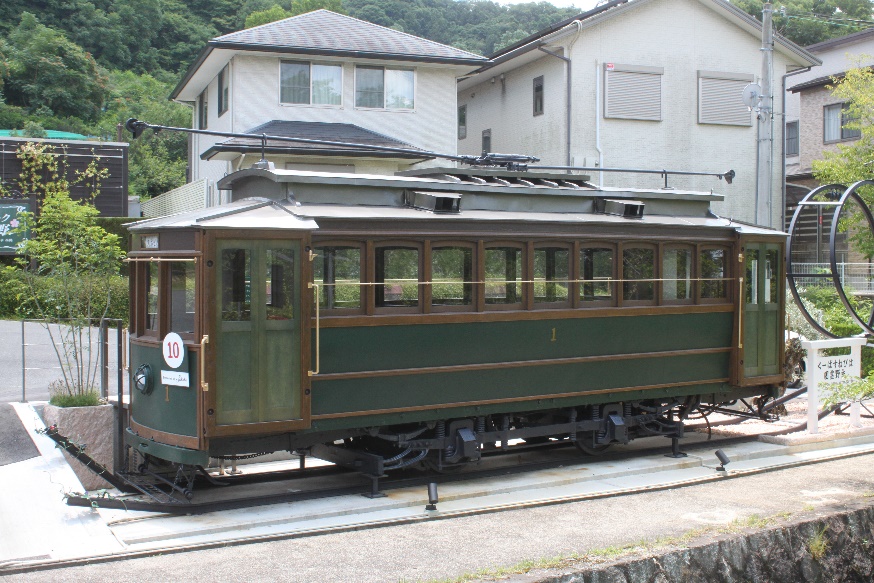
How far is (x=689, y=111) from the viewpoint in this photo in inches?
1070

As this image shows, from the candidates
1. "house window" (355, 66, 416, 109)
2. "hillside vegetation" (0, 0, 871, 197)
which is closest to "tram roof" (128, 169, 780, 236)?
"house window" (355, 66, 416, 109)

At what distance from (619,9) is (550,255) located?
17.2m

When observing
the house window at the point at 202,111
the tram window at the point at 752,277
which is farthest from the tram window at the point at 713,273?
the house window at the point at 202,111

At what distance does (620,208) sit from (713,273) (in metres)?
1.68

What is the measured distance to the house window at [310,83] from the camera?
24016mm

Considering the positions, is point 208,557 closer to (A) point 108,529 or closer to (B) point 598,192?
(A) point 108,529

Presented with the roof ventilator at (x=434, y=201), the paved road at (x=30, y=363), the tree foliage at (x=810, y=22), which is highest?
the tree foliage at (x=810, y=22)

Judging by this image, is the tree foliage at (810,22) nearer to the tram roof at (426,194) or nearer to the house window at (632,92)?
the house window at (632,92)

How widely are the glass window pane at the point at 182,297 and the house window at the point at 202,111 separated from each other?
64.3 feet

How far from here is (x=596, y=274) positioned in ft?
36.4

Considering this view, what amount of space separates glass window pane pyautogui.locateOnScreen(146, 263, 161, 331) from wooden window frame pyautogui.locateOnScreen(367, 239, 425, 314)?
2041mm

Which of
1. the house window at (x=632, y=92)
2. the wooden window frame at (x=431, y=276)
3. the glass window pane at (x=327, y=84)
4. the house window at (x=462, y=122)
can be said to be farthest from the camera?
the house window at (x=462, y=122)

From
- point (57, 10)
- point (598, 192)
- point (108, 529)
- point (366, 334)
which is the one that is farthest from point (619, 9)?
point (57, 10)

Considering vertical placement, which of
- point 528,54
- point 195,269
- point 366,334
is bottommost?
point 366,334
